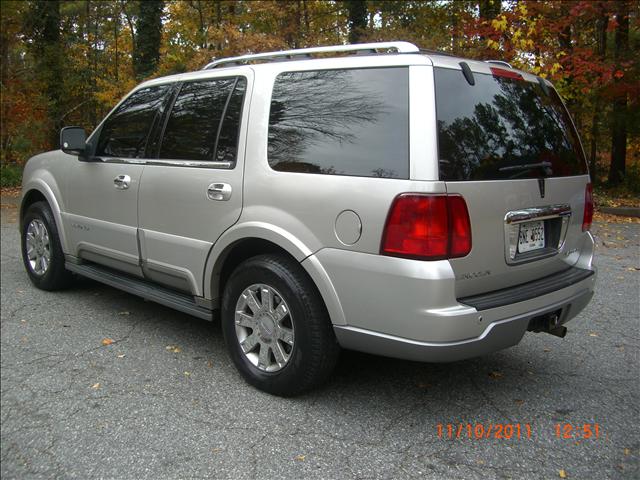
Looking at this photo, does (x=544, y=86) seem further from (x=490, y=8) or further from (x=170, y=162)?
(x=490, y=8)

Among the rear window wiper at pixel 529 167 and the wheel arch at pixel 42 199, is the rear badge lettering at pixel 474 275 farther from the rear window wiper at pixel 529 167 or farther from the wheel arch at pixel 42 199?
the wheel arch at pixel 42 199

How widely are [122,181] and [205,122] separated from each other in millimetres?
950

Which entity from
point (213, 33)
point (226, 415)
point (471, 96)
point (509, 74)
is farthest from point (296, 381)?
point (213, 33)

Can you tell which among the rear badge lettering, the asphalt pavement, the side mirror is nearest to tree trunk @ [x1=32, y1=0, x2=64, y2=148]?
the side mirror

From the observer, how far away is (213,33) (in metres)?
12.4

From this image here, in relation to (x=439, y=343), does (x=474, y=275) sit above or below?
above

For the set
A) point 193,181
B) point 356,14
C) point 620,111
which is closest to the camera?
point 193,181

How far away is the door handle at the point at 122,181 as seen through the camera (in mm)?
4223

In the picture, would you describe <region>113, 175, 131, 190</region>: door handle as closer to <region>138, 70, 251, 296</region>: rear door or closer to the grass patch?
<region>138, 70, 251, 296</region>: rear door

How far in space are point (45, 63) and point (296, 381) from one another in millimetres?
16222

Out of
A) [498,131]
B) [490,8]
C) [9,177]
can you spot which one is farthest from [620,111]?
[9,177]

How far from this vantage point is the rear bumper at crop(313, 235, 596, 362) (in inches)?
103

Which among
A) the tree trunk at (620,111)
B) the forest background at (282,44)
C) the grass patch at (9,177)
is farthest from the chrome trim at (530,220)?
the grass patch at (9,177)

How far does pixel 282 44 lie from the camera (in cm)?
1252
